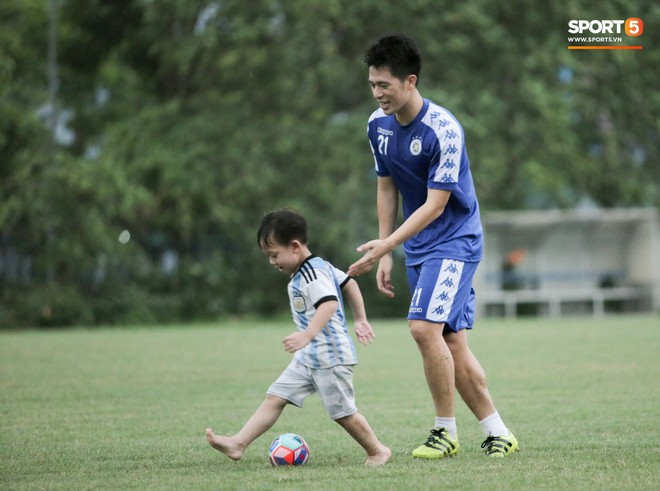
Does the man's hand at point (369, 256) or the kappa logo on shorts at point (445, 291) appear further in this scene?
the kappa logo on shorts at point (445, 291)

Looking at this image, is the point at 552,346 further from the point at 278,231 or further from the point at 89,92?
the point at 89,92

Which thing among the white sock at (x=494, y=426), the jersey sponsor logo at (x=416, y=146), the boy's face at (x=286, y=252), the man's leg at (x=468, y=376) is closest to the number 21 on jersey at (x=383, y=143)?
the jersey sponsor logo at (x=416, y=146)

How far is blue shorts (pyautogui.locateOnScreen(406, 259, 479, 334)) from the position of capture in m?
5.80

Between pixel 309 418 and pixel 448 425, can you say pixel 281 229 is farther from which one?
pixel 309 418

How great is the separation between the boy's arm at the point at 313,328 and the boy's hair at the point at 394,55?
49.7 inches

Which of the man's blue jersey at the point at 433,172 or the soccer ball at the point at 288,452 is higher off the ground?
the man's blue jersey at the point at 433,172

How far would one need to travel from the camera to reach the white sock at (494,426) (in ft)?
19.8

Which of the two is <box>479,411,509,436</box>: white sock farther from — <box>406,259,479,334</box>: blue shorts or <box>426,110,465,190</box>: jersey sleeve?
<box>426,110,465,190</box>: jersey sleeve

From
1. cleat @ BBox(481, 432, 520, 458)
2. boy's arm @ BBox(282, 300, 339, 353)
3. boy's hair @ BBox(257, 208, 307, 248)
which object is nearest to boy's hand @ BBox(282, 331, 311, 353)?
boy's arm @ BBox(282, 300, 339, 353)

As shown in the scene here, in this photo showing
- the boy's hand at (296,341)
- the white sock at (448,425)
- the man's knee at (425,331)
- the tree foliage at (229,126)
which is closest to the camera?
the boy's hand at (296,341)

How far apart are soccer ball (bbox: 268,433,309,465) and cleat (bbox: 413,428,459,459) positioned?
612 millimetres

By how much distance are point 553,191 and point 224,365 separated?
733 inches

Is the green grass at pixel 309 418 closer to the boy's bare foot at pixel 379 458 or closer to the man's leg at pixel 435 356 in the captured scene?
the boy's bare foot at pixel 379 458

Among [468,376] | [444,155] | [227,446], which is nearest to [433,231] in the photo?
[444,155]
